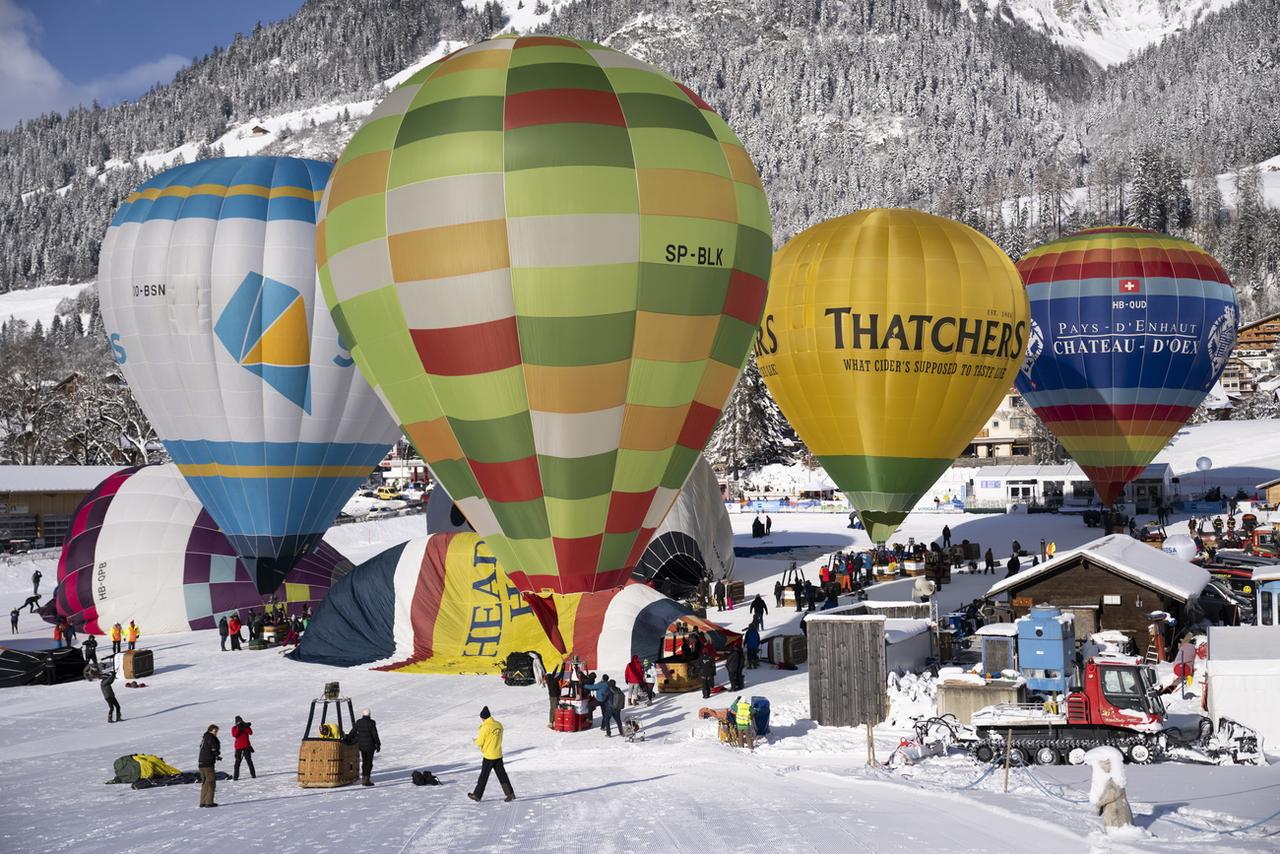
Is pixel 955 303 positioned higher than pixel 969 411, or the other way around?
pixel 955 303

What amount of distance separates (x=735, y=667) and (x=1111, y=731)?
7.02 m

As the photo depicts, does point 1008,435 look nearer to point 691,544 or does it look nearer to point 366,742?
point 691,544

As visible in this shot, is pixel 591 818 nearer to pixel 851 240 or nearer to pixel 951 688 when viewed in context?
pixel 951 688

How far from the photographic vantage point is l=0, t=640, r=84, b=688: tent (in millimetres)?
25734

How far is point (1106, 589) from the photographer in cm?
2516

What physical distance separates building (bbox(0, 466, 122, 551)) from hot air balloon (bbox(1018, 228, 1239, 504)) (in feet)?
119

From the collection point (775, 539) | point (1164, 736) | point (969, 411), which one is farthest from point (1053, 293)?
point (1164, 736)

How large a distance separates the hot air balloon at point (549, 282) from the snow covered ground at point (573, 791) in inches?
136

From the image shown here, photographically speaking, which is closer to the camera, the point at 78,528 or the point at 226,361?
the point at 226,361

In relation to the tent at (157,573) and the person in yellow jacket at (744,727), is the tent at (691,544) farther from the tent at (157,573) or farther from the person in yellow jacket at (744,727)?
the person in yellow jacket at (744,727)

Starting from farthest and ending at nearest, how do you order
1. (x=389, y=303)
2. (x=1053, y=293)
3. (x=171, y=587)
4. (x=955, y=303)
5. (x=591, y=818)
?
(x=1053, y=293), (x=171, y=587), (x=955, y=303), (x=389, y=303), (x=591, y=818)

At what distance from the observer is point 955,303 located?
29.1 meters

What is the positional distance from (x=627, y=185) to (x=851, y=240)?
1165 cm

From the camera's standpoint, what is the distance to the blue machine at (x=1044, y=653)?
1952 cm
